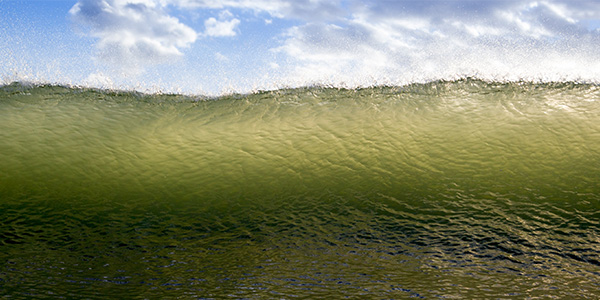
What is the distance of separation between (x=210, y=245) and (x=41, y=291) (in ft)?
3.93

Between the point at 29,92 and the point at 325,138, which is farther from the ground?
the point at 29,92

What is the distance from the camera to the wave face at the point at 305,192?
126 inches

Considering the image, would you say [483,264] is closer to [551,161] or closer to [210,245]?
[210,245]

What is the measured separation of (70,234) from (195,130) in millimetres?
2054

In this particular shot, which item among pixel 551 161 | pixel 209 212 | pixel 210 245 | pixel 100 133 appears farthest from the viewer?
pixel 100 133

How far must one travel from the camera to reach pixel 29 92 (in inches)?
268

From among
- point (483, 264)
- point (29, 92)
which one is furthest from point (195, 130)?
point (483, 264)

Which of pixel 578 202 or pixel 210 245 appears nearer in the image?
pixel 210 245

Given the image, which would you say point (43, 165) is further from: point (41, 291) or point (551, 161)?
point (551, 161)

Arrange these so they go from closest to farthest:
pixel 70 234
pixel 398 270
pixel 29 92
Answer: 1. pixel 398 270
2. pixel 70 234
3. pixel 29 92

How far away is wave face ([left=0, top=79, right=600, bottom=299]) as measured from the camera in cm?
321

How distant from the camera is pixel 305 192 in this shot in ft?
15.5

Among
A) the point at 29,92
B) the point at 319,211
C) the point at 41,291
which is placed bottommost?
the point at 41,291

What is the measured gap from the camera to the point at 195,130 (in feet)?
19.4
